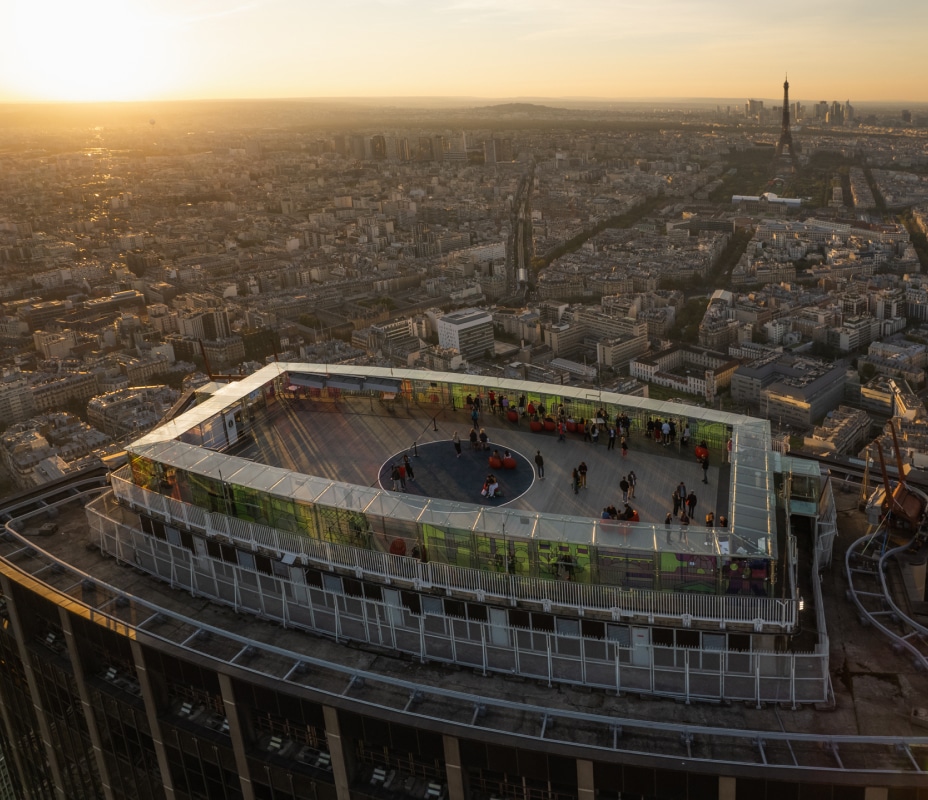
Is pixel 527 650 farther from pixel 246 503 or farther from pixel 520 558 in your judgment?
pixel 246 503

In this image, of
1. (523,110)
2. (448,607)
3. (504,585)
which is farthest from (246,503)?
(523,110)

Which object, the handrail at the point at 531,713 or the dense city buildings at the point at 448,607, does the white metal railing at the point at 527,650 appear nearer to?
the dense city buildings at the point at 448,607

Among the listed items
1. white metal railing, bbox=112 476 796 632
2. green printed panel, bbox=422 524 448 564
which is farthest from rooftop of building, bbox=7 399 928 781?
white metal railing, bbox=112 476 796 632

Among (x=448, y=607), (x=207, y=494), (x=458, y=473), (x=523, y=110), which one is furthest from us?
(x=523, y=110)

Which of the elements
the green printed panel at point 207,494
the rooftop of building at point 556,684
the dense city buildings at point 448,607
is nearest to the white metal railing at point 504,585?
the dense city buildings at point 448,607

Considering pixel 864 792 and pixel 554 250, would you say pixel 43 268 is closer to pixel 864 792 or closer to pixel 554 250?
pixel 554 250

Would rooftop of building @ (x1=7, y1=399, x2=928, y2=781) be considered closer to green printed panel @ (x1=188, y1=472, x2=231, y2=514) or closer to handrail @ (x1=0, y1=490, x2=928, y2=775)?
handrail @ (x1=0, y1=490, x2=928, y2=775)
